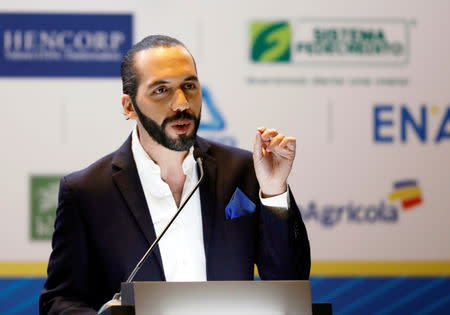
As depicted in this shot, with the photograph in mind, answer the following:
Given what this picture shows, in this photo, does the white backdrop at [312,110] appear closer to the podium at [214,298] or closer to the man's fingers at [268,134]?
the man's fingers at [268,134]

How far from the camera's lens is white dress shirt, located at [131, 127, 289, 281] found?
2.27 metres

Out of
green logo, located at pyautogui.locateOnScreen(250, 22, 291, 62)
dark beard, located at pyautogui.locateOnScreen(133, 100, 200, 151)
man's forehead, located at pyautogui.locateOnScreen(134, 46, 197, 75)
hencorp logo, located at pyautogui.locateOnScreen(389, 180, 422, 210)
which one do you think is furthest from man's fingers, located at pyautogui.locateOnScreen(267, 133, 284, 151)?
hencorp logo, located at pyautogui.locateOnScreen(389, 180, 422, 210)

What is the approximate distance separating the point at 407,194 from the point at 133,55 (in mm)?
2437

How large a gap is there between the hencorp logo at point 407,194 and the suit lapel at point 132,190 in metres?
2.25

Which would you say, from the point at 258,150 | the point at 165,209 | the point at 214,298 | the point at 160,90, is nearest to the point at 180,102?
the point at 160,90

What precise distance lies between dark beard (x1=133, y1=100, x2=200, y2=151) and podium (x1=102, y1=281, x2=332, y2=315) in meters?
0.73

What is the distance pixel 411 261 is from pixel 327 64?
131 cm

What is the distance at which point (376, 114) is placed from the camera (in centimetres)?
425

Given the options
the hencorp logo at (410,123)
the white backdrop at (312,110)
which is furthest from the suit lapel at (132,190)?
the hencorp logo at (410,123)

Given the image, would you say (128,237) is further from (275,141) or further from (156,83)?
(275,141)

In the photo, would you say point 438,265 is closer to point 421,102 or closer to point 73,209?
point 421,102

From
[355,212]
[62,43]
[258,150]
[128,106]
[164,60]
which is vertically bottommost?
[355,212]

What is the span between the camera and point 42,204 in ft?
13.5

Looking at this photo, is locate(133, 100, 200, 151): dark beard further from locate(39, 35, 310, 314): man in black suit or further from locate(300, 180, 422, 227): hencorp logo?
locate(300, 180, 422, 227): hencorp logo
